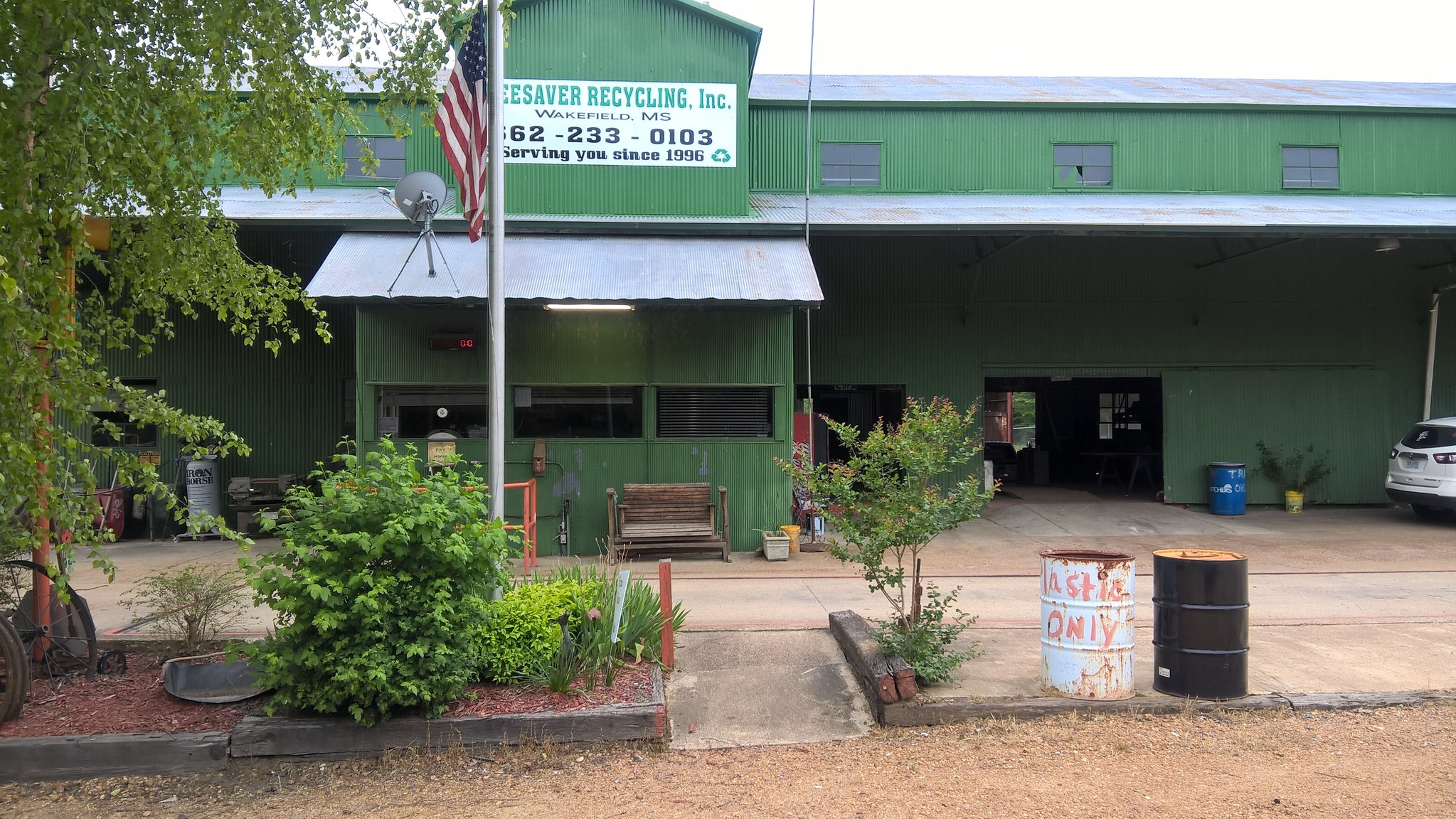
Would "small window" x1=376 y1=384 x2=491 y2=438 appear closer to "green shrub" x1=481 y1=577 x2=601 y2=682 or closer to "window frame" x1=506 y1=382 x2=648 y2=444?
"window frame" x1=506 y1=382 x2=648 y2=444

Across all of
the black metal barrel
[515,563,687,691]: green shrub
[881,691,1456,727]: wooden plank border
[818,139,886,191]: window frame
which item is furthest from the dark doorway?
[881,691,1456,727]: wooden plank border

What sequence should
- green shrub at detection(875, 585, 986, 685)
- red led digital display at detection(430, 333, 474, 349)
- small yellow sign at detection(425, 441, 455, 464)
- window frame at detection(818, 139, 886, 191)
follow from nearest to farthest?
green shrub at detection(875, 585, 986, 685) < small yellow sign at detection(425, 441, 455, 464) < red led digital display at detection(430, 333, 474, 349) < window frame at detection(818, 139, 886, 191)

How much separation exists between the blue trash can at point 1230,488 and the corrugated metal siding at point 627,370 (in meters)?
8.99

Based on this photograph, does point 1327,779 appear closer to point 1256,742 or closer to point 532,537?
point 1256,742

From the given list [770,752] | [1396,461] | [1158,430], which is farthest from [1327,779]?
[1158,430]

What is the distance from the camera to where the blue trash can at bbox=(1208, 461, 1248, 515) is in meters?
16.7

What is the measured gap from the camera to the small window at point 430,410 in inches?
509

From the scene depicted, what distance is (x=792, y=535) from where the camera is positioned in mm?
12914

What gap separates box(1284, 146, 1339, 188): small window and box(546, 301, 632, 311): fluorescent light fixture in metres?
14.0

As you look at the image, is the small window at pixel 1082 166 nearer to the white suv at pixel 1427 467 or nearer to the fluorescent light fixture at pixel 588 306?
the white suv at pixel 1427 467

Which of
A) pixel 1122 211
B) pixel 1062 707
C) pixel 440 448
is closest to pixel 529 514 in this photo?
pixel 440 448

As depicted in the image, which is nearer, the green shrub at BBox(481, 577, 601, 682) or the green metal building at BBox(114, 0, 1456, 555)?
the green shrub at BBox(481, 577, 601, 682)

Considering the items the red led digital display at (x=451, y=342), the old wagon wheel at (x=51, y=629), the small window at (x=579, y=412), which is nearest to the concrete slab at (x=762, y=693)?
the old wagon wheel at (x=51, y=629)

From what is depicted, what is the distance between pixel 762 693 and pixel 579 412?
7.44 meters
